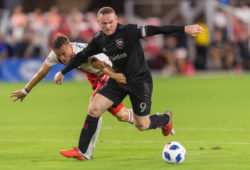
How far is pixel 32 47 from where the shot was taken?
84.8ft

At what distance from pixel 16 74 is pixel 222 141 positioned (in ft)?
53.4

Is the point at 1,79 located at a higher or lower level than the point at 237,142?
lower

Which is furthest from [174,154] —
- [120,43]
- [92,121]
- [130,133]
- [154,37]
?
[154,37]

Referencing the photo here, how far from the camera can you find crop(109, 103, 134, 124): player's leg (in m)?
9.30

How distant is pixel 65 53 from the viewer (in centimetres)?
877

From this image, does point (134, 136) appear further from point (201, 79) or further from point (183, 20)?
point (183, 20)

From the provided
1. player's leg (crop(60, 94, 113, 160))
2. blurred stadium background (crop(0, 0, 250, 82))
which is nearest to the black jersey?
player's leg (crop(60, 94, 113, 160))

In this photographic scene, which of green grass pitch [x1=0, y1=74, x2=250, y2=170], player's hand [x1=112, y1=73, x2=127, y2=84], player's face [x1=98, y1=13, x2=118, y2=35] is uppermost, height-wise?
player's face [x1=98, y1=13, x2=118, y2=35]

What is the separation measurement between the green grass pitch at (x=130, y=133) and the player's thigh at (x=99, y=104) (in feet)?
2.21

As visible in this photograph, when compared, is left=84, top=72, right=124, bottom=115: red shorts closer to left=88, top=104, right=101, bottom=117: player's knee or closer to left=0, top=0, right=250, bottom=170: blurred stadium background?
left=0, top=0, right=250, bottom=170: blurred stadium background

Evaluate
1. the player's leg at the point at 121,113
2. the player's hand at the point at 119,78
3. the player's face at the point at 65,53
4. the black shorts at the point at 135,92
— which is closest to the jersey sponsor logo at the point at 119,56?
the player's hand at the point at 119,78

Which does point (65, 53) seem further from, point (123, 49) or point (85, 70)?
Result: point (123, 49)

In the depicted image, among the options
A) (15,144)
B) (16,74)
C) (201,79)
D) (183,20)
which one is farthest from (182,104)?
(183,20)

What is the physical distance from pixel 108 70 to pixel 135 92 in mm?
481
